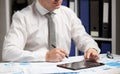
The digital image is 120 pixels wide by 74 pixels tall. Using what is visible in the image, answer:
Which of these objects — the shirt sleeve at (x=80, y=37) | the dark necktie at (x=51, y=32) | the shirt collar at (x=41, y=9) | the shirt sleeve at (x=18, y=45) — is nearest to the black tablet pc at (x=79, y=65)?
the shirt sleeve at (x=18, y=45)

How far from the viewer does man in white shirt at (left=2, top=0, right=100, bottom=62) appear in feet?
5.30

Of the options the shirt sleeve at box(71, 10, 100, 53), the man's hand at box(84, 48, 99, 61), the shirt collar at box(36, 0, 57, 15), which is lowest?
the man's hand at box(84, 48, 99, 61)

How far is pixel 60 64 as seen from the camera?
138 centimetres

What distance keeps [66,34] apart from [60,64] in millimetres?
703

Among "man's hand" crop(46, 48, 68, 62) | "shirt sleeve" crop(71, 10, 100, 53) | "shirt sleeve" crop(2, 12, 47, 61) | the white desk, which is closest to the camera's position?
the white desk

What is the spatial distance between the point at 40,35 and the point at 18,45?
232 mm

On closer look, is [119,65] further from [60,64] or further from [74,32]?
[74,32]

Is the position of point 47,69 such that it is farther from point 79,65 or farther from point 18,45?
point 18,45

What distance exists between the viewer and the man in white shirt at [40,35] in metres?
1.62

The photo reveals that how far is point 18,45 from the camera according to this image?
174 centimetres

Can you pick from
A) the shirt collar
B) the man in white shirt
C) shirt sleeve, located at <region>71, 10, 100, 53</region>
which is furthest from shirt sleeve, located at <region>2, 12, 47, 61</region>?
shirt sleeve, located at <region>71, 10, 100, 53</region>

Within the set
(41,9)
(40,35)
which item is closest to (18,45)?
(40,35)

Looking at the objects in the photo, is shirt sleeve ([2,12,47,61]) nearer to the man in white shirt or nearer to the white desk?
the man in white shirt

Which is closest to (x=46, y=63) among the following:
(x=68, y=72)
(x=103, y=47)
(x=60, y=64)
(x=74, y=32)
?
(x=60, y=64)
